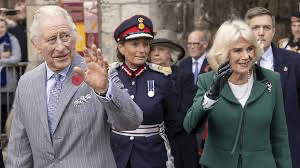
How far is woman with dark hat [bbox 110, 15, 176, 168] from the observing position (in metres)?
5.18

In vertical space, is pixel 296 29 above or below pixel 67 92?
above

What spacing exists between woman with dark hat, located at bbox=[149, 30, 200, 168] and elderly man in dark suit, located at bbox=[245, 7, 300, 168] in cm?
81

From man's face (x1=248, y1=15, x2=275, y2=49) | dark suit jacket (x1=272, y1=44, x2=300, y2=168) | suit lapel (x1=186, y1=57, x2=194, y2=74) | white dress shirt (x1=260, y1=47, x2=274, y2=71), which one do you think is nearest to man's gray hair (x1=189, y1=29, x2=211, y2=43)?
suit lapel (x1=186, y1=57, x2=194, y2=74)

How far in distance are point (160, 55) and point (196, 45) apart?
2.14 metres

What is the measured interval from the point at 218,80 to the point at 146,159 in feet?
4.43

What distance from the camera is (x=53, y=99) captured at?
377 centimetres

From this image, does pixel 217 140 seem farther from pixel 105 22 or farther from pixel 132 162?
pixel 105 22

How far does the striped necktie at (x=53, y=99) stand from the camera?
3.73 m

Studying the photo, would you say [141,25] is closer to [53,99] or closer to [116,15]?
[53,99]

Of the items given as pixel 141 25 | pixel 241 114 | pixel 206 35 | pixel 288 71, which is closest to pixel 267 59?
pixel 288 71

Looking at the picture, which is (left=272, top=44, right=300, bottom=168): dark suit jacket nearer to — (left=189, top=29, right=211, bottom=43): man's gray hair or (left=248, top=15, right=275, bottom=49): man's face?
(left=248, top=15, right=275, bottom=49): man's face

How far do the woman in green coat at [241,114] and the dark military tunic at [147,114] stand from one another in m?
0.83

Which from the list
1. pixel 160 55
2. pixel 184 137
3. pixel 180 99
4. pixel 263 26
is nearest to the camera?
pixel 263 26

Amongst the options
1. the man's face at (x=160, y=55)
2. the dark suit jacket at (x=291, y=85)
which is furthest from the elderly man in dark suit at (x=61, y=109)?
the man's face at (x=160, y=55)
